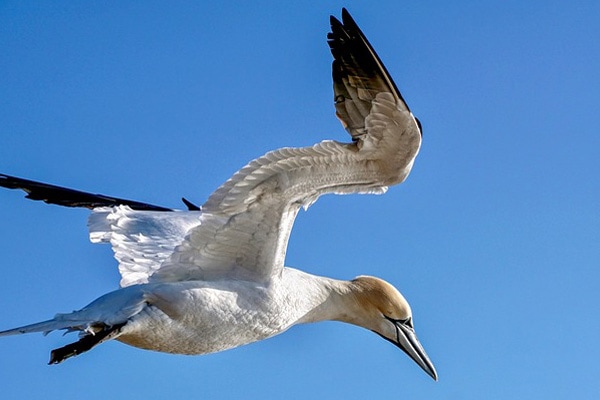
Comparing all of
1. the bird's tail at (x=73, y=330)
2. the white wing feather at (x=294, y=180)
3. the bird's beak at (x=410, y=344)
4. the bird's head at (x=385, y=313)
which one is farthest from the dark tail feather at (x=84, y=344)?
the bird's beak at (x=410, y=344)

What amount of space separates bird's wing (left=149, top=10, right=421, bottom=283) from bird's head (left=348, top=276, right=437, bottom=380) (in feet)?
4.46

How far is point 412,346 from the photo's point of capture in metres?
10.8

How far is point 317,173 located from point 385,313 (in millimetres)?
2313

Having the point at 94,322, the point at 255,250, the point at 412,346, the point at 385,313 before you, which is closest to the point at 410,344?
the point at 412,346

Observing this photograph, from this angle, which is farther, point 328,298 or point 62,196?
point 62,196

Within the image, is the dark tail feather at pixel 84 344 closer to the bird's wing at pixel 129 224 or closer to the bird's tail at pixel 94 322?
the bird's tail at pixel 94 322

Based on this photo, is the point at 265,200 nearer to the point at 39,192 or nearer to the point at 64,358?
the point at 64,358

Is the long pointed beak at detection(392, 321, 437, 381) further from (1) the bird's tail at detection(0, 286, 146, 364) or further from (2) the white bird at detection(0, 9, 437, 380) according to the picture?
(1) the bird's tail at detection(0, 286, 146, 364)

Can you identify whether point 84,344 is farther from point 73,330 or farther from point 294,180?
point 294,180

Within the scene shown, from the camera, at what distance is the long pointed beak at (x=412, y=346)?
35.2 feet

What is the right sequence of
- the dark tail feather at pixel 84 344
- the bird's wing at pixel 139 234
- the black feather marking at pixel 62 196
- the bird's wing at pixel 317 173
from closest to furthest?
the dark tail feather at pixel 84 344
the bird's wing at pixel 317 173
the bird's wing at pixel 139 234
the black feather marking at pixel 62 196

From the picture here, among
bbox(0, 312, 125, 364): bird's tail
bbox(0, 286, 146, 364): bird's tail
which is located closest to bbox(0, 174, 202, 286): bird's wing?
bbox(0, 286, 146, 364): bird's tail

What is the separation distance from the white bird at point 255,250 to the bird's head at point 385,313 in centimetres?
2

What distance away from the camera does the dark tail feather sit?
8.34m
